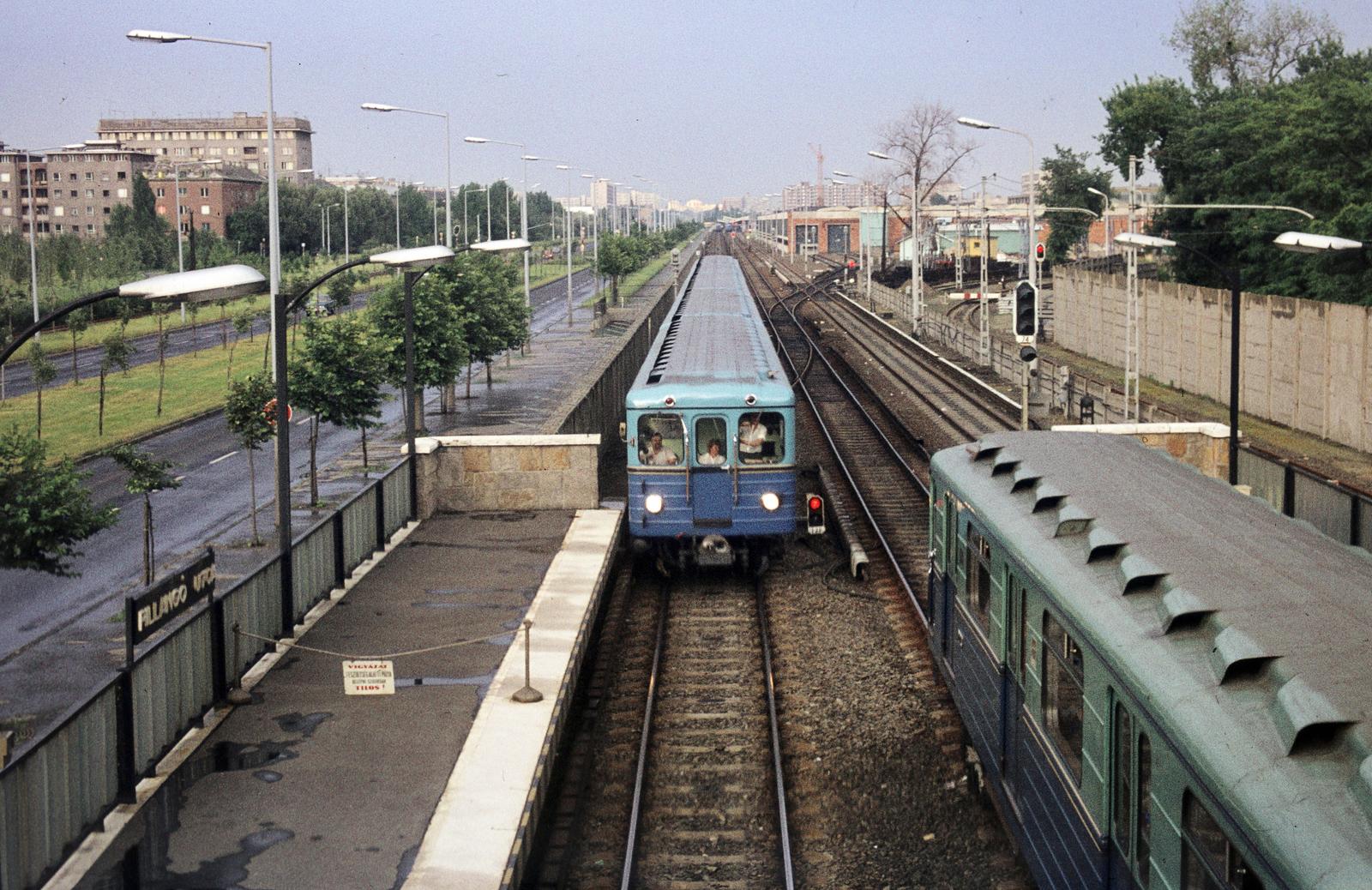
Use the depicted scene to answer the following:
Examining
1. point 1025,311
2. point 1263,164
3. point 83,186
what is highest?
point 83,186

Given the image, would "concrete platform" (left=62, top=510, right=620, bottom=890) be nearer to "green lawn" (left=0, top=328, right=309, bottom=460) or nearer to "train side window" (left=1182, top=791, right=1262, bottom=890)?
"train side window" (left=1182, top=791, right=1262, bottom=890)

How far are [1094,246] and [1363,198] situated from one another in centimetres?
10493

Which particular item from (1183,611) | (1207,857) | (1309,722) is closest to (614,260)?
(1183,611)

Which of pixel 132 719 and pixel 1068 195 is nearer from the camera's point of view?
pixel 132 719

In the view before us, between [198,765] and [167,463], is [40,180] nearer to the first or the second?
[167,463]

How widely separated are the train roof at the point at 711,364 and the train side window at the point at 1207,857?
43.6 feet

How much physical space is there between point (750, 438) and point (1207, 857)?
13.7 meters

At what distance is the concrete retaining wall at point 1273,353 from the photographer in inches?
1313

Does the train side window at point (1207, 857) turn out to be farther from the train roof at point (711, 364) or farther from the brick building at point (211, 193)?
the brick building at point (211, 193)

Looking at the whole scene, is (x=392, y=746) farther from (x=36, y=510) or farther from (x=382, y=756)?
(x=36, y=510)

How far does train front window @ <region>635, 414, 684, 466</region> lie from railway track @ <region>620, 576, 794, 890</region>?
6.57 ft

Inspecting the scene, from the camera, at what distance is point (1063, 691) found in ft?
27.2

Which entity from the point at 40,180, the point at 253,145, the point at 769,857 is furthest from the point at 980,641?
the point at 253,145

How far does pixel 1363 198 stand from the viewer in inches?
1736
